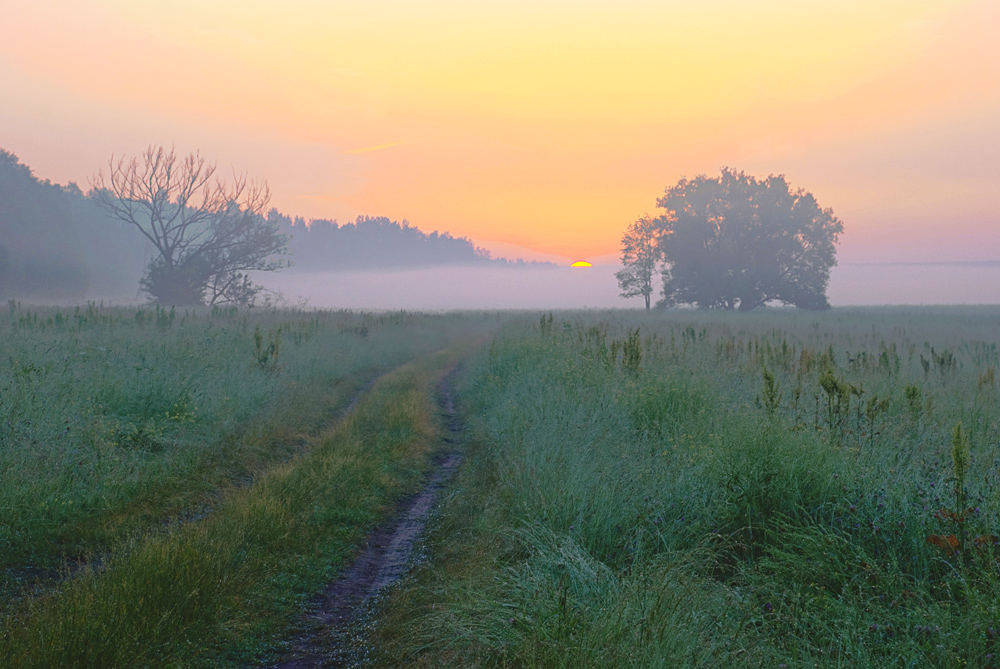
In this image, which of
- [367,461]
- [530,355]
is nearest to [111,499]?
[367,461]

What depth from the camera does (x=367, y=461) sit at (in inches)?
321

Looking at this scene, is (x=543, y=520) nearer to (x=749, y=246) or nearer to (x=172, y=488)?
(x=172, y=488)

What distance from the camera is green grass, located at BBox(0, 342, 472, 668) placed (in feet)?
11.6

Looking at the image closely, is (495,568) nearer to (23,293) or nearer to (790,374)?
(790,374)

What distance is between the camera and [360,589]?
4.95 m

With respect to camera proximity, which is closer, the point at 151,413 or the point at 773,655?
the point at 773,655

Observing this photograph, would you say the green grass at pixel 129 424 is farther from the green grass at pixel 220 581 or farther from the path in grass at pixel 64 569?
the green grass at pixel 220 581

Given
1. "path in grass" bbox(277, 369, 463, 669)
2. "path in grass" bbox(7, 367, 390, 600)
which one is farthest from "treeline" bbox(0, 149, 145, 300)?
"path in grass" bbox(277, 369, 463, 669)

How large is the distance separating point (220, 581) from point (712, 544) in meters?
3.74

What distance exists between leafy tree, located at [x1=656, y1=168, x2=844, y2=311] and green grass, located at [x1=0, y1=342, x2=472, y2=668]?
45915 millimetres

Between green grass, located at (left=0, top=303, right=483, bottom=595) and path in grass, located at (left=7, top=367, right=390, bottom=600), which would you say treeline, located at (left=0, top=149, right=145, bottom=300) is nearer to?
green grass, located at (left=0, top=303, right=483, bottom=595)

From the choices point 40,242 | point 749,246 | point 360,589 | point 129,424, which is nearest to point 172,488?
point 129,424

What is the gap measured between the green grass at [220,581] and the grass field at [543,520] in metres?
0.02

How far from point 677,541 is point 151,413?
8279 millimetres
